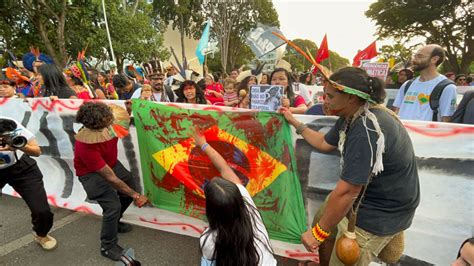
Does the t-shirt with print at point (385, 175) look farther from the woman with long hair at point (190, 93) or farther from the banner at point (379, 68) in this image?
the banner at point (379, 68)

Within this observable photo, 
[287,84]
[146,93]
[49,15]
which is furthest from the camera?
[49,15]

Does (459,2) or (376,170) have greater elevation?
(459,2)

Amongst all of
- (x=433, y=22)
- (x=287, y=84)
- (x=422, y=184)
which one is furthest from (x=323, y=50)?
(x=433, y=22)

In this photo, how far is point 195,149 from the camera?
9.04 ft

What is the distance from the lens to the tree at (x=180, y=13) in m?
27.0

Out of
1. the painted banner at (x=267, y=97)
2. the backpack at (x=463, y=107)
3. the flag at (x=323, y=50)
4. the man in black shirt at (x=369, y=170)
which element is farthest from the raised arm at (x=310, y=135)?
the flag at (x=323, y=50)

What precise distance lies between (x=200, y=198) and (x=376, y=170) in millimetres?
1711

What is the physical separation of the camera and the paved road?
1171 millimetres

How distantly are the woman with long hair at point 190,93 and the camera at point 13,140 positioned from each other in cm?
210

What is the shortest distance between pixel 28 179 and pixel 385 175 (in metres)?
Result: 3.05

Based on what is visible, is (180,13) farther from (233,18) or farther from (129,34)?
(129,34)

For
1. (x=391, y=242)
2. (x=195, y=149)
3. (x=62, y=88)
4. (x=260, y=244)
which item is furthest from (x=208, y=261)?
(x=62, y=88)

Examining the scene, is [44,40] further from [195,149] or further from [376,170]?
[376,170]

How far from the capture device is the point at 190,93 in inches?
162
